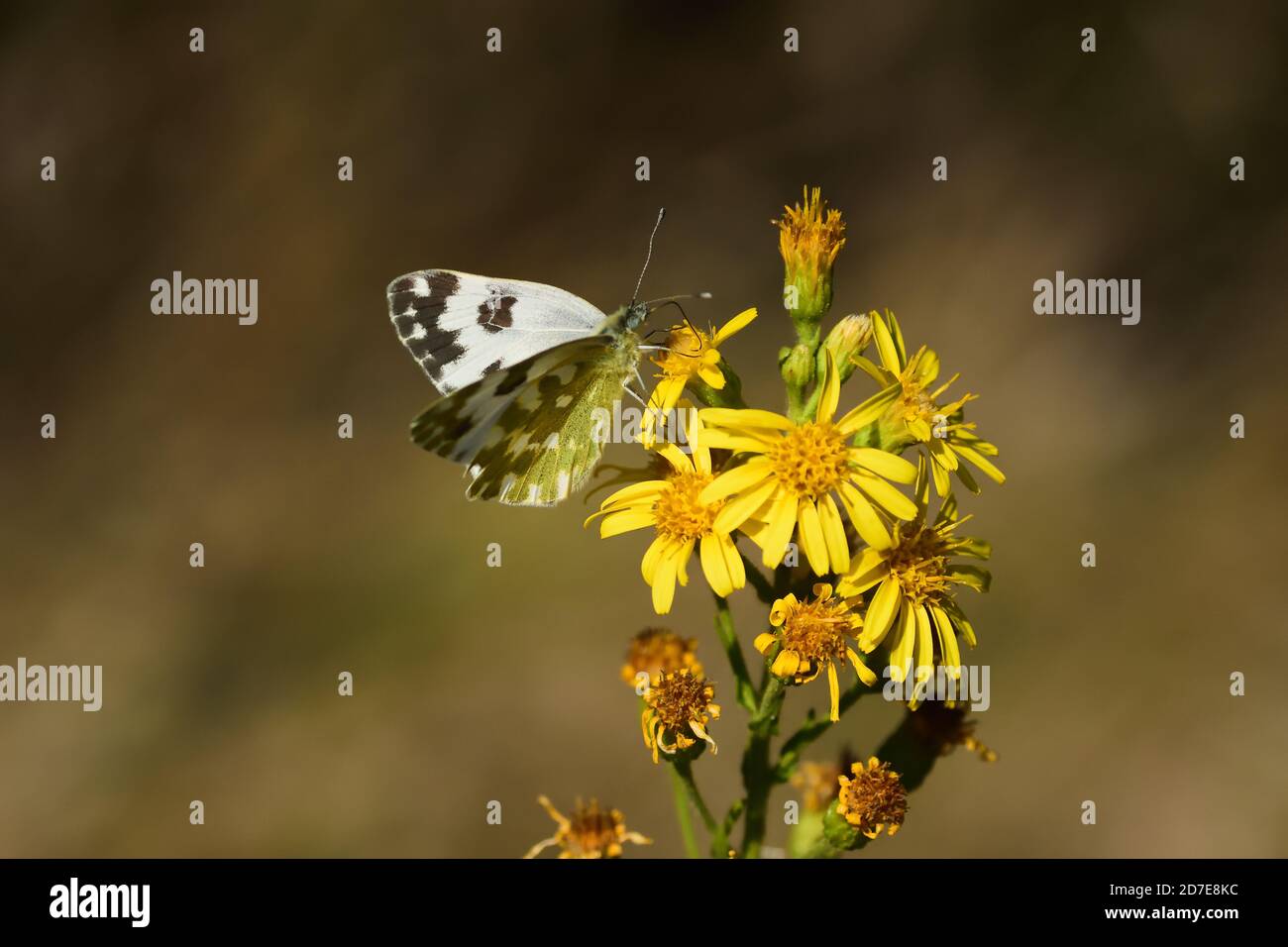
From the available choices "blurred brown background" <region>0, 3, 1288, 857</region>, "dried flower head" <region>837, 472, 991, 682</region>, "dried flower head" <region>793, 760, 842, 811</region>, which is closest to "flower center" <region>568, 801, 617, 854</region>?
"dried flower head" <region>793, 760, 842, 811</region>

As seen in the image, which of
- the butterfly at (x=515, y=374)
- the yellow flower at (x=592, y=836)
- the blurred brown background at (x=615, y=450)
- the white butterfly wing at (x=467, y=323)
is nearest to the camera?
the butterfly at (x=515, y=374)

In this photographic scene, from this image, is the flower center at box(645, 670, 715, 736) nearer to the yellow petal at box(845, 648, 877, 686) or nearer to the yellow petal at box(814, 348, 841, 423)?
the yellow petal at box(845, 648, 877, 686)

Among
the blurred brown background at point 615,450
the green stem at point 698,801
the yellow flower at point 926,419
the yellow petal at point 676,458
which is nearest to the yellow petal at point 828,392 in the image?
the yellow flower at point 926,419

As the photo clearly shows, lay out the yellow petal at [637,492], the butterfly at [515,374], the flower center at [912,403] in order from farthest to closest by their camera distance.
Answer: the butterfly at [515,374], the yellow petal at [637,492], the flower center at [912,403]

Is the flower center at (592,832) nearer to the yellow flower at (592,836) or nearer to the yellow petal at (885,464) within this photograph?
the yellow flower at (592,836)

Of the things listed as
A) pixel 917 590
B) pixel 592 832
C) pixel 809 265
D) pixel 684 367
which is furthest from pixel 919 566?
pixel 592 832

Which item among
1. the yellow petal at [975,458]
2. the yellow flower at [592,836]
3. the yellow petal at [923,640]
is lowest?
the yellow flower at [592,836]

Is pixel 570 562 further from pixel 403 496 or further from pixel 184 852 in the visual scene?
pixel 184 852
